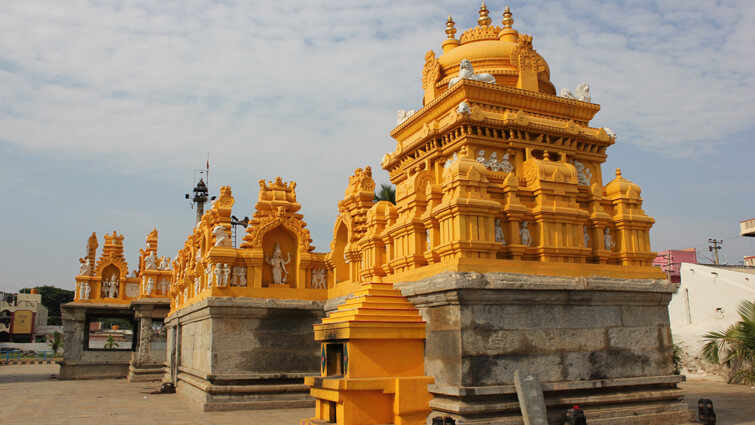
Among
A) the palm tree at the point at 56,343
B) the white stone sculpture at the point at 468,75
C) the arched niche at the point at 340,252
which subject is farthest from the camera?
the palm tree at the point at 56,343

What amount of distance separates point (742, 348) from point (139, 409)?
61.1 feet

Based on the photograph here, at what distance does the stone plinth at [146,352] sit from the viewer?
28688 millimetres

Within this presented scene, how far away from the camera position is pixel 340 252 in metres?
16.8

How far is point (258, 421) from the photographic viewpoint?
13508 millimetres

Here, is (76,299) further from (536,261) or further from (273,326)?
(536,261)

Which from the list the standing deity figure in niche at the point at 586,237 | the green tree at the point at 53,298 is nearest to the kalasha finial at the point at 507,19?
the standing deity figure in niche at the point at 586,237

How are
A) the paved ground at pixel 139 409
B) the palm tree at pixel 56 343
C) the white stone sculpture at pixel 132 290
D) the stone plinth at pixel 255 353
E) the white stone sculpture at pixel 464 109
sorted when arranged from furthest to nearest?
the palm tree at pixel 56 343 < the white stone sculpture at pixel 132 290 < the stone plinth at pixel 255 353 < the paved ground at pixel 139 409 < the white stone sculpture at pixel 464 109

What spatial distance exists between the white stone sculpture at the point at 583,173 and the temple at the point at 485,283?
0.14 ft

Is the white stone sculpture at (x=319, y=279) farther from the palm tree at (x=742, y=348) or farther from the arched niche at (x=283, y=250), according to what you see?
the palm tree at (x=742, y=348)

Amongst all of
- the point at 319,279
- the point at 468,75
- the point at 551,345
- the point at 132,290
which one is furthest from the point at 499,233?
the point at 132,290

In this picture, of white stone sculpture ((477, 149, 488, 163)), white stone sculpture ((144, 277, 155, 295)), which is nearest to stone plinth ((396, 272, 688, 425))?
white stone sculpture ((477, 149, 488, 163))

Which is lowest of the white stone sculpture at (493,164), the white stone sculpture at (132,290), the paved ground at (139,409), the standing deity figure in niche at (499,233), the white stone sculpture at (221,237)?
the paved ground at (139,409)

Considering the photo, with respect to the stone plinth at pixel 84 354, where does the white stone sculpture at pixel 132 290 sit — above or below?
above

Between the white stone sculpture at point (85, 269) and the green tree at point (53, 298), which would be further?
the green tree at point (53, 298)
